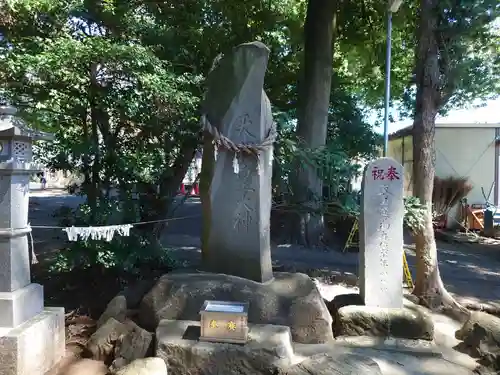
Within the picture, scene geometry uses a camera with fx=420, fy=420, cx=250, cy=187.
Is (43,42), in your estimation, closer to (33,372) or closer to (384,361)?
(33,372)

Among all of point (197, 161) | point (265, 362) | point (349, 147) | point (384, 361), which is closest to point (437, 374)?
point (384, 361)

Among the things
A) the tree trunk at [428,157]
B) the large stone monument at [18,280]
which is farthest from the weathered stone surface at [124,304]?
the tree trunk at [428,157]

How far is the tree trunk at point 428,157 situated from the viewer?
645 centimetres

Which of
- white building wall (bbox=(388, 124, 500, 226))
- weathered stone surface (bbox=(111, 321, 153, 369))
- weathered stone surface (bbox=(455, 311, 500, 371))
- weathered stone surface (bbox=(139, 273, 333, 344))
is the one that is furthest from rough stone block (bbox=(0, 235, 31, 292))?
white building wall (bbox=(388, 124, 500, 226))

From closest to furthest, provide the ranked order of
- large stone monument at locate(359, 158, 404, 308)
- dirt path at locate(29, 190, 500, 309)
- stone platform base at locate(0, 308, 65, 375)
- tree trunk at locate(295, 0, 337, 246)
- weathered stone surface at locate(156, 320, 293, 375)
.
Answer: stone platform base at locate(0, 308, 65, 375) → weathered stone surface at locate(156, 320, 293, 375) → large stone monument at locate(359, 158, 404, 308) → dirt path at locate(29, 190, 500, 309) → tree trunk at locate(295, 0, 337, 246)

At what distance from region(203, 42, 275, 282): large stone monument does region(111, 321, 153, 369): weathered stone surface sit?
1.16 m

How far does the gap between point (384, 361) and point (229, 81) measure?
11.2ft

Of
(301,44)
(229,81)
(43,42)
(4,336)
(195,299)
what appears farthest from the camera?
(301,44)

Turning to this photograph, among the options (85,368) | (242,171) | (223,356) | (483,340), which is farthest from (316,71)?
(85,368)

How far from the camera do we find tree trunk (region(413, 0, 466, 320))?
21.2 feet

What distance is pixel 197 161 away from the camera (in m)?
7.47

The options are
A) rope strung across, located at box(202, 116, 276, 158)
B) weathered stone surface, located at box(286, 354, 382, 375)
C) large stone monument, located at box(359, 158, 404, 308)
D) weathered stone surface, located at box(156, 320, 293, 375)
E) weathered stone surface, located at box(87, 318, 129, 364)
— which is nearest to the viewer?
weathered stone surface, located at box(286, 354, 382, 375)

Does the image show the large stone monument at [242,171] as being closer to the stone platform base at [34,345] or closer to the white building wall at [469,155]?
the stone platform base at [34,345]

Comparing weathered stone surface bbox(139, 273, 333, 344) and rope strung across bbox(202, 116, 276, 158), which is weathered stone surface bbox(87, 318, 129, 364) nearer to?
weathered stone surface bbox(139, 273, 333, 344)
